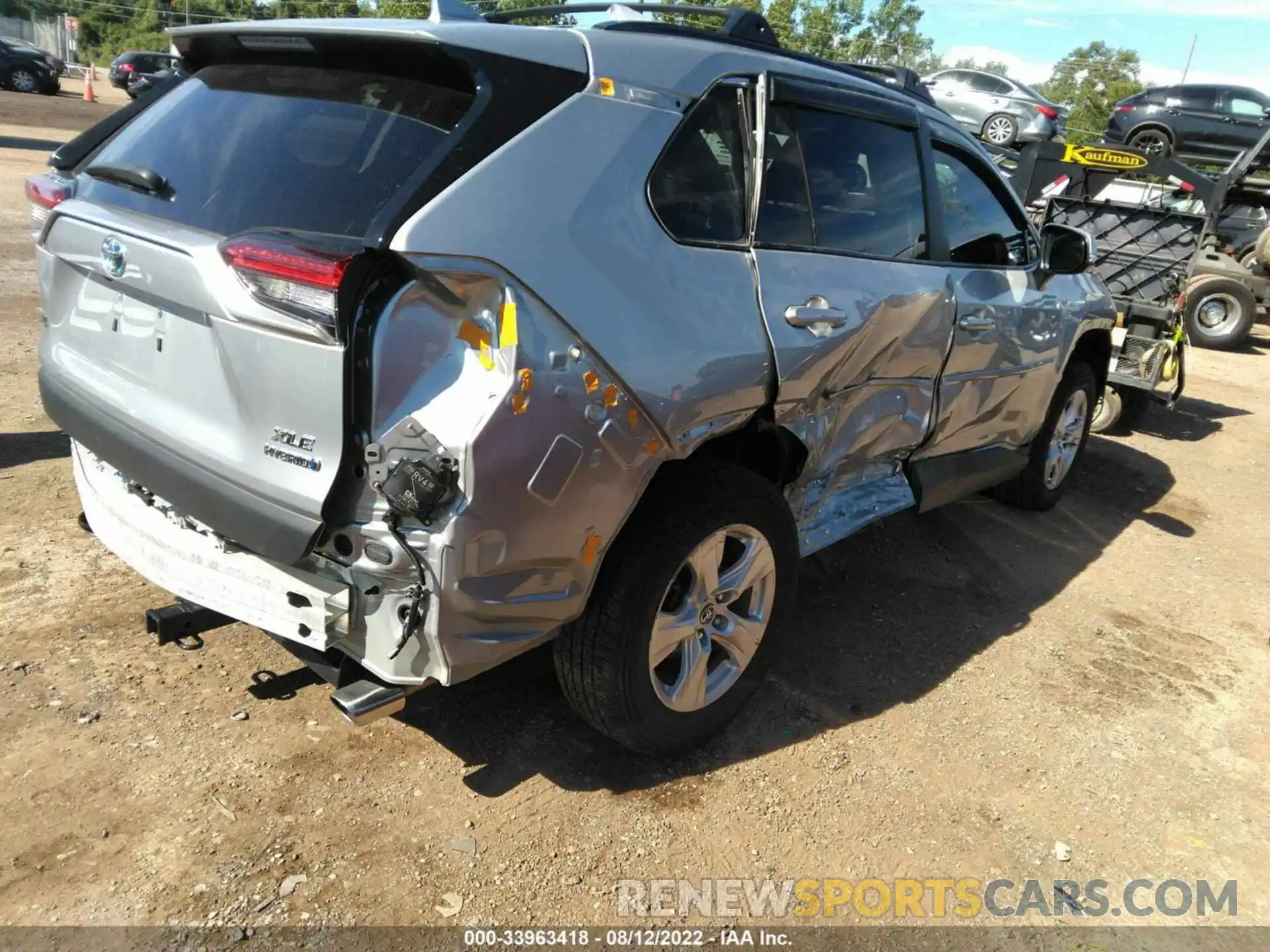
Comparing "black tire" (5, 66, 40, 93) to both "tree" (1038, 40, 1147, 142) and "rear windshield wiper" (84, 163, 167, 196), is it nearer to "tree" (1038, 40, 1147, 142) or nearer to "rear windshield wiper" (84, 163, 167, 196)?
"rear windshield wiper" (84, 163, 167, 196)

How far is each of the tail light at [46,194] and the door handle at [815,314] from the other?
214 centimetres

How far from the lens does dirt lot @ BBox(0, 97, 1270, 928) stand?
2420 mm

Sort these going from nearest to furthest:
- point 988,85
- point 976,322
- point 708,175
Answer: point 708,175, point 976,322, point 988,85

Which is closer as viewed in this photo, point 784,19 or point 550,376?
point 550,376

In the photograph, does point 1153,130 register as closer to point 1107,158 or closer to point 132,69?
point 1107,158

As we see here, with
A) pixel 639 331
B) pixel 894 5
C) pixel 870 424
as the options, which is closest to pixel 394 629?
pixel 639 331

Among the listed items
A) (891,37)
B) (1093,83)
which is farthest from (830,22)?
(1093,83)

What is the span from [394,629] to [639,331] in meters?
0.94

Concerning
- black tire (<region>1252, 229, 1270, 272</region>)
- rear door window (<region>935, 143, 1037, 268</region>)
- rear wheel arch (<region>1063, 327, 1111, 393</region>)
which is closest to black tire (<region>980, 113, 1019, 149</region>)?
black tire (<region>1252, 229, 1270, 272</region>)

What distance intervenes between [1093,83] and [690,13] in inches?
2518

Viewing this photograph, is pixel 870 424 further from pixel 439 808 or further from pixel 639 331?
pixel 439 808

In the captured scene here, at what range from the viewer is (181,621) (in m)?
2.57

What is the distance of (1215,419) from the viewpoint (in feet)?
28.2

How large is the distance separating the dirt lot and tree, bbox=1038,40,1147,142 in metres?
42.2
